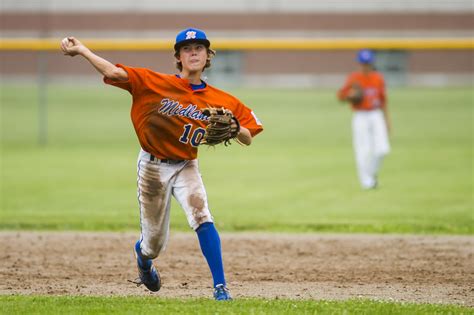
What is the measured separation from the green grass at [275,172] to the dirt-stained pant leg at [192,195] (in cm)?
403

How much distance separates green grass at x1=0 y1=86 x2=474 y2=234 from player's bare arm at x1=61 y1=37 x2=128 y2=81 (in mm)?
4551

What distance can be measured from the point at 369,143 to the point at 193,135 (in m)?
7.67

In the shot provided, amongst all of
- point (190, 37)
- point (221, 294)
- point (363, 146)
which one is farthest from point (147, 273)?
point (363, 146)

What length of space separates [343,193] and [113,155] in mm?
6533

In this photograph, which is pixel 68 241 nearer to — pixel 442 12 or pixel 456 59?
pixel 456 59

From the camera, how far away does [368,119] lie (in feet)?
43.2

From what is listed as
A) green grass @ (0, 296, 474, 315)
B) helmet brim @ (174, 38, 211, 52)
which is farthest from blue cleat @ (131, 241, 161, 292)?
helmet brim @ (174, 38, 211, 52)

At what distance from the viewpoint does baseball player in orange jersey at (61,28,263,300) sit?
5770 millimetres

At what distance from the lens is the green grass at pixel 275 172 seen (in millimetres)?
10555

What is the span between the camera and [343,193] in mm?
12773

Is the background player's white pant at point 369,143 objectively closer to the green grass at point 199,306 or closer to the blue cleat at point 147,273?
the blue cleat at point 147,273

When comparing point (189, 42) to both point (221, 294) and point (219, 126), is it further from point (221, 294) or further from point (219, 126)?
point (221, 294)

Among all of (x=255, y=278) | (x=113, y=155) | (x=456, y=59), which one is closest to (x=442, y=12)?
(x=456, y=59)

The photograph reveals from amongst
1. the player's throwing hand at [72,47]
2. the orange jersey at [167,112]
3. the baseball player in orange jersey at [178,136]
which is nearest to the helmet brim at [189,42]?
the baseball player in orange jersey at [178,136]
